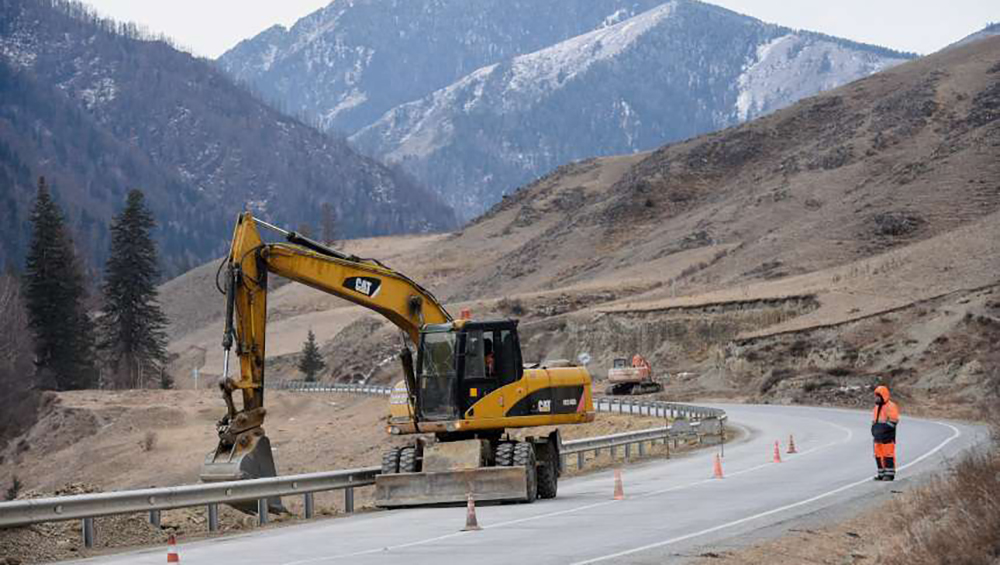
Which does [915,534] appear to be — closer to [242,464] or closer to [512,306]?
[242,464]

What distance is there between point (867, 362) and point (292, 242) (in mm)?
46897

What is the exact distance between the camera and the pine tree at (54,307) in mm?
88125

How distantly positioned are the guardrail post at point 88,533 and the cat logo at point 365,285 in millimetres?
6978

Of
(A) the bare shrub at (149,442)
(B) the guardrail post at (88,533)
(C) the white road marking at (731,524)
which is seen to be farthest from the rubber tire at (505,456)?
(A) the bare shrub at (149,442)

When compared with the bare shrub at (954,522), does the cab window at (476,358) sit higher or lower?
higher

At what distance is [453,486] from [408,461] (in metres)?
1.30

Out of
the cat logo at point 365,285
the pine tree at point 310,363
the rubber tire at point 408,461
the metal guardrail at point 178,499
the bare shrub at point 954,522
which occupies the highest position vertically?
the pine tree at point 310,363

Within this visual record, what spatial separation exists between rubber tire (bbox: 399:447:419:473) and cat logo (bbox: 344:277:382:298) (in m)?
2.80

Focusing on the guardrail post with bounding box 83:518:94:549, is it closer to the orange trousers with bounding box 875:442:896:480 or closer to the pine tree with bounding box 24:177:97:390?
the orange trousers with bounding box 875:442:896:480

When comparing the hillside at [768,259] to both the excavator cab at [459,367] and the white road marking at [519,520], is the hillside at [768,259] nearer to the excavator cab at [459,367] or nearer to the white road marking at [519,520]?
the white road marking at [519,520]

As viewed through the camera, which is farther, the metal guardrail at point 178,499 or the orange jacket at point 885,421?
the orange jacket at point 885,421

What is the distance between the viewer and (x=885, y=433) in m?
25.2

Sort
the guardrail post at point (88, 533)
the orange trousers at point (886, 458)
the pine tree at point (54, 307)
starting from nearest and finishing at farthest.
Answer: the guardrail post at point (88, 533) < the orange trousers at point (886, 458) < the pine tree at point (54, 307)

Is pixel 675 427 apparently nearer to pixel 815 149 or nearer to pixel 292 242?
pixel 292 242
